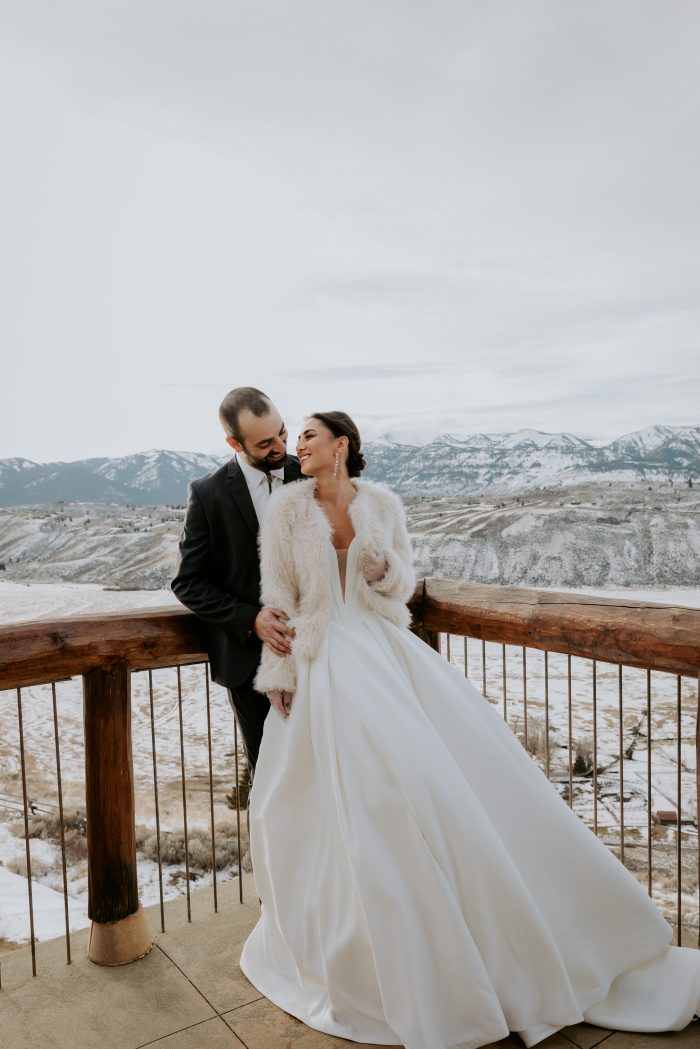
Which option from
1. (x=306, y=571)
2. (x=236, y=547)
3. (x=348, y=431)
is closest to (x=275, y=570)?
(x=306, y=571)

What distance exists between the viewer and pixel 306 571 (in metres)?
1.83

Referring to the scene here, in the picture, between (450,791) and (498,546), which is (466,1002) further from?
(498,546)

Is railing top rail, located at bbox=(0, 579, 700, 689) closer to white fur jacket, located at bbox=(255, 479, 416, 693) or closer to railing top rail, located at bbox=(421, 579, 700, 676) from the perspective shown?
railing top rail, located at bbox=(421, 579, 700, 676)

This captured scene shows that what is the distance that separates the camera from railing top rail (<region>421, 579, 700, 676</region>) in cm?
180

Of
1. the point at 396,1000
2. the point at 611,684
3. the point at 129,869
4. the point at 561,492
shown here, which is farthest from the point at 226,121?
the point at 561,492

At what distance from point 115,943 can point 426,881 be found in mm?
1105

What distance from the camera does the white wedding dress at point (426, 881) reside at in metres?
1.47

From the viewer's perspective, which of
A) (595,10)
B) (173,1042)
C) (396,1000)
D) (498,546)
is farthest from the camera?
(498,546)

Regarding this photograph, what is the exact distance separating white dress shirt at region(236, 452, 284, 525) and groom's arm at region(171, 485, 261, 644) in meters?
0.17

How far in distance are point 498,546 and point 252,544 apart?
99.6 ft

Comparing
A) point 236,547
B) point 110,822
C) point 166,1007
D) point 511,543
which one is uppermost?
point 236,547

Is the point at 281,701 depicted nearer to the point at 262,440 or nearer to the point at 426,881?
the point at 426,881

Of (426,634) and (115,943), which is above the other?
(426,634)

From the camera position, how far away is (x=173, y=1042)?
65.1 inches
